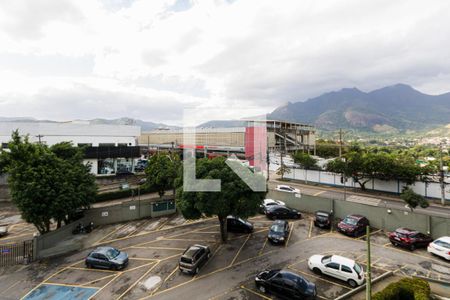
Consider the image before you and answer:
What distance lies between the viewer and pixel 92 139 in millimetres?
47156

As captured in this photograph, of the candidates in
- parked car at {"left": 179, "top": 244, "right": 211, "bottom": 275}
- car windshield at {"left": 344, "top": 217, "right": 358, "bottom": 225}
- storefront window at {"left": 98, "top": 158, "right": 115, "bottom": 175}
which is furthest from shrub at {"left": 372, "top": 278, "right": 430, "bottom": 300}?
storefront window at {"left": 98, "top": 158, "right": 115, "bottom": 175}

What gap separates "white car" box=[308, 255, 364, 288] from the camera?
13180mm

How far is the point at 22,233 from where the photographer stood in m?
22.4

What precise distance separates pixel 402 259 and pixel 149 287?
16.8m

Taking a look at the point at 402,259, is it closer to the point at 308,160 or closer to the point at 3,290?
the point at 3,290

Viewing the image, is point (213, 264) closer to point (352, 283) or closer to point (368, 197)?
point (352, 283)

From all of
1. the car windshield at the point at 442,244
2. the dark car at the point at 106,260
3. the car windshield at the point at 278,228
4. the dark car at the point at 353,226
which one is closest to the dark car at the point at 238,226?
the car windshield at the point at 278,228

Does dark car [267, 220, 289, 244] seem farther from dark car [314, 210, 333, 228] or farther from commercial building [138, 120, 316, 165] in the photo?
commercial building [138, 120, 316, 165]

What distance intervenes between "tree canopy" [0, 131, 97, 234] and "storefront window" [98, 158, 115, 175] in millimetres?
22675


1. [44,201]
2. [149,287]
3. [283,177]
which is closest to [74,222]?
[44,201]

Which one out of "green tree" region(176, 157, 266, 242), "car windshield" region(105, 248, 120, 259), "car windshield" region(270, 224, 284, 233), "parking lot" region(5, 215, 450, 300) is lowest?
"parking lot" region(5, 215, 450, 300)

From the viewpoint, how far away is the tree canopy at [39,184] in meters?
17.5

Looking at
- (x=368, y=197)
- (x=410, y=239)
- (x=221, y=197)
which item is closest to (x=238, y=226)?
(x=221, y=197)

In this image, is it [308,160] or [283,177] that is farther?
[283,177]
